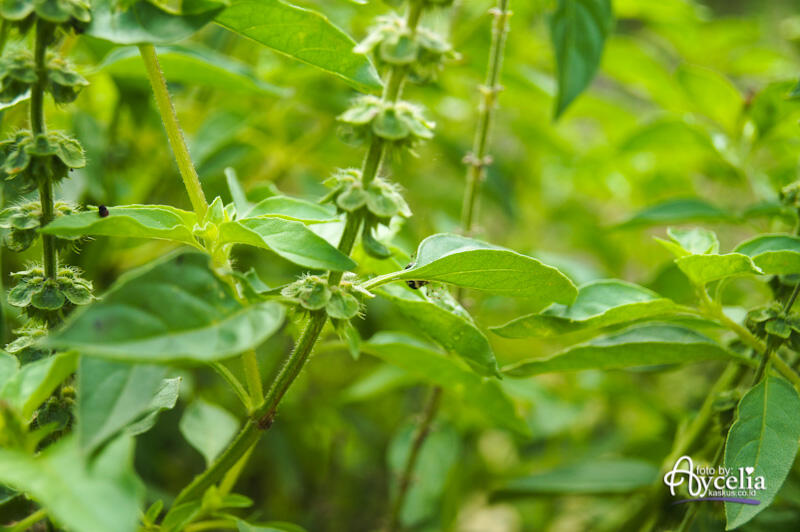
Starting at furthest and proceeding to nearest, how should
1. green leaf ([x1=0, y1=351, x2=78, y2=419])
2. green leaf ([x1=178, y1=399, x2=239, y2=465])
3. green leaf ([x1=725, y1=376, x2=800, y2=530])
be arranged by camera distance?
green leaf ([x1=178, y1=399, x2=239, y2=465]), green leaf ([x1=725, y1=376, x2=800, y2=530]), green leaf ([x1=0, y1=351, x2=78, y2=419])

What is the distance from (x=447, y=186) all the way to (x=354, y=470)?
0.71 m

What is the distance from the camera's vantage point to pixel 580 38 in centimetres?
95

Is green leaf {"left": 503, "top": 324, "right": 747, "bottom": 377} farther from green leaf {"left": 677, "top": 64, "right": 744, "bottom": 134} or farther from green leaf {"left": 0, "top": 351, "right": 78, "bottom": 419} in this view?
green leaf {"left": 677, "top": 64, "right": 744, "bottom": 134}

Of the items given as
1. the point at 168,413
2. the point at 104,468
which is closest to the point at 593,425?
the point at 168,413

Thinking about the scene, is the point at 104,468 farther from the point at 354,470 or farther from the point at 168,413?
the point at 354,470

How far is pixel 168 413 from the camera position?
1.30 meters

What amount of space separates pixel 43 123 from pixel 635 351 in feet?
2.01

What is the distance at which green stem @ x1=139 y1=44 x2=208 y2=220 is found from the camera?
0.60m

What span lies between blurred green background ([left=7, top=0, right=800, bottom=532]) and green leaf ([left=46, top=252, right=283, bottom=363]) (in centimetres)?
36

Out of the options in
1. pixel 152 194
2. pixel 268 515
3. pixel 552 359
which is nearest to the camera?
pixel 552 359

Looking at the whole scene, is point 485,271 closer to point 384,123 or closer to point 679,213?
point 384,123

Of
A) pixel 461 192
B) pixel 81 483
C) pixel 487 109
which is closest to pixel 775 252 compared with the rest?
pixel 487 109

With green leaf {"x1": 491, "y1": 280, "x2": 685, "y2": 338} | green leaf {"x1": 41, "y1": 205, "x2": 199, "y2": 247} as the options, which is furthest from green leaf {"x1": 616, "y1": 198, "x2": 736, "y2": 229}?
green leaf {"x1": 41, "y1": 205, "x2": 199, "y2": 247}

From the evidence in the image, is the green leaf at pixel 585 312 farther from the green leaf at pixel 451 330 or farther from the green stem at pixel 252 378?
the green stem at pixel 252 378
